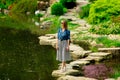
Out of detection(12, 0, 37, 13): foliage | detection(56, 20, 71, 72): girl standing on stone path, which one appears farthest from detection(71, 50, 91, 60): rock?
detection(12, 0, 37, 13): foliage

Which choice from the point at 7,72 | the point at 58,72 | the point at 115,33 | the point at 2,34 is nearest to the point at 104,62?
the point at 58,72

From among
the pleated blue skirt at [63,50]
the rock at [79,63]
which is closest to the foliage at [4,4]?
the rock at [79,63]

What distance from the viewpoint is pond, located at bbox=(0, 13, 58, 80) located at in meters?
15.5

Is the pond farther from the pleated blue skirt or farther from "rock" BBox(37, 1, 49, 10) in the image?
"rock" BBox(37, 1, 49, 10)

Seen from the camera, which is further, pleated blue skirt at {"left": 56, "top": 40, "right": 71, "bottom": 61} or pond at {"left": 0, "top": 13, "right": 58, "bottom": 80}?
pleated blue skirt at {"left": 56, "top": 40, "right": 71, "bottom": 61}

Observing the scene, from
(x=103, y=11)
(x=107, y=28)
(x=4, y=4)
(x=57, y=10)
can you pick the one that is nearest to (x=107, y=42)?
(x=107, y=28)

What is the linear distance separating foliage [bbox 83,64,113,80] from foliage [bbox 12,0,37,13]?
27588mm

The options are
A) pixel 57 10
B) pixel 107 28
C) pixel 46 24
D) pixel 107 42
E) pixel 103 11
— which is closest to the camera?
pixel 107 42

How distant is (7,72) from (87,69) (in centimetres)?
269

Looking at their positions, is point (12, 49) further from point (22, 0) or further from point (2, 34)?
point (22, 0)

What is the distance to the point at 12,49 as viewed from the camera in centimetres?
2064

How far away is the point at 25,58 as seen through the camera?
18.4 metres

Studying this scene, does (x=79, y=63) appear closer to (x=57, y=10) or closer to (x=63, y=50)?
(x=63, y=50)

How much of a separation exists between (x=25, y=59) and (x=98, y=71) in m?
3.69
